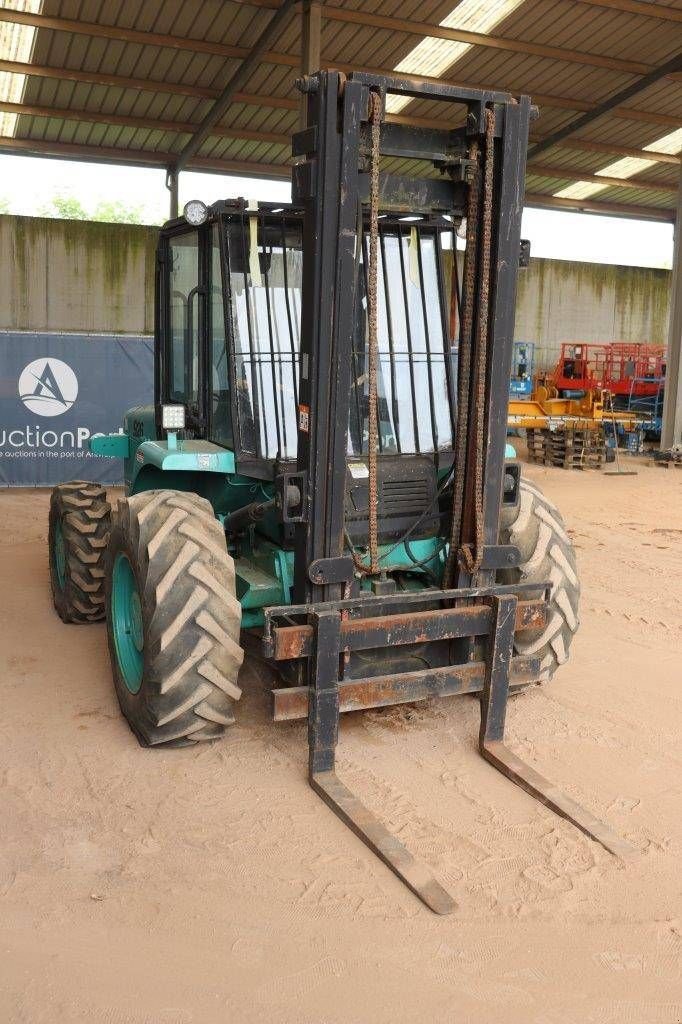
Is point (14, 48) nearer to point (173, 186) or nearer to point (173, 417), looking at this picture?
point (173, 186)

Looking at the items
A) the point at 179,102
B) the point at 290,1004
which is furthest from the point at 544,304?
the point at 290,1004

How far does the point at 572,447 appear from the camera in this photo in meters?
17.6

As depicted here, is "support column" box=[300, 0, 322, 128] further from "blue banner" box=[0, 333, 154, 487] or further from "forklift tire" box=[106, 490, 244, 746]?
"forklift tire" box=[106, 490, 244, 746]

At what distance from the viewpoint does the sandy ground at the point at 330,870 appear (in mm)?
2867

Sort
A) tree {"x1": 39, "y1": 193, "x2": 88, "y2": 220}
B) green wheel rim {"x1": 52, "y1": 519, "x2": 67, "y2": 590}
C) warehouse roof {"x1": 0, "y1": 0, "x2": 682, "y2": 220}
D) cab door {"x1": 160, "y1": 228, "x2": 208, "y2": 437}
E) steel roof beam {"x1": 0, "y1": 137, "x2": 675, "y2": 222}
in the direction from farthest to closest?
tree {"x1": 39, "y1": 193, "x2": 88, "y2": 220}, steel roof beam {"x1": 0, "y1": 137, "x2": 675, "y2": 222}, warehouse roof {"x1": 0, "y1": 0, "x2": 682, "y2": 220}, green wheel rim {"x1": 52, "y1": 519, "x2": 67, "y2": 590}, cab door {"x1": 160, "y1": 228, "x2": 208, "y2": 437}

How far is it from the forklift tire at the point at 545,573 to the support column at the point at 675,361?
14520 mm

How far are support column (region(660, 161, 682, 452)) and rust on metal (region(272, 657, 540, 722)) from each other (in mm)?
15357

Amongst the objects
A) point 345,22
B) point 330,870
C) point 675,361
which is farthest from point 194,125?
point 330,870

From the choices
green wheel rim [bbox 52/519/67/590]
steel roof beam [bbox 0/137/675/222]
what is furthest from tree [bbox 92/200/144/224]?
green wheel rim [bbox 52/519/67/590]

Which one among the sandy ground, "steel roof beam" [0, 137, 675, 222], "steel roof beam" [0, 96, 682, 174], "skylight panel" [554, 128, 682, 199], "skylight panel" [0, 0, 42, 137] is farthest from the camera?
"skylight panel" [554, 128, 682, 199]

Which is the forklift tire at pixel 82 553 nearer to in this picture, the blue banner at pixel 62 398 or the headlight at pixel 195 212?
the headlight at pixel 195 212

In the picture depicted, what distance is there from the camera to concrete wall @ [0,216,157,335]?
17062 mm

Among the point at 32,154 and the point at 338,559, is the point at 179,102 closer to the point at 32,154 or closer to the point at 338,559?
the point at 32,154

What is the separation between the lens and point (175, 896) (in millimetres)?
3359
